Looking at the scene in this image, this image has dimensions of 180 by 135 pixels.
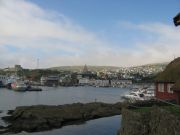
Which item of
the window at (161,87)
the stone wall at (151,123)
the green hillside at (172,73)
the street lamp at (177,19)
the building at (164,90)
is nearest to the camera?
the street lamp at (177,19)

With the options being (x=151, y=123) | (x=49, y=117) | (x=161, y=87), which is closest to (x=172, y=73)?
(x=161, y=87)

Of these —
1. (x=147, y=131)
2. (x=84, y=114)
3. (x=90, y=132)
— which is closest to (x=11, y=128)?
(x=90, y=132)

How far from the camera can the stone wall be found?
61.5ft

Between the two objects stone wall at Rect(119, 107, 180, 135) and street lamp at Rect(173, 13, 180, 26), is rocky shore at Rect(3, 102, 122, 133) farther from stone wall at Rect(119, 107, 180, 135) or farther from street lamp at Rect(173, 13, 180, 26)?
street lamp at Rect(173, 13, 180, 26)

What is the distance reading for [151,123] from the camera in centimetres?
2062

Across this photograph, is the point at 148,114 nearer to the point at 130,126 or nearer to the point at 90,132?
the point at 130,126

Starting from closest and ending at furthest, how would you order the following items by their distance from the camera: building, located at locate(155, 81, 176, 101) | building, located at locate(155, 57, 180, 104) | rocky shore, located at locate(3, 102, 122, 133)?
rocky shore, located at locate(3, 102, 122, 133) → building, located at locate(155, 57, 180, 104) → building, located at locate(155, 81, 176, 101)

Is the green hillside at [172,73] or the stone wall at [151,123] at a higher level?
the green hillside at [172,73]

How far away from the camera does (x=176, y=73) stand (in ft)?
152

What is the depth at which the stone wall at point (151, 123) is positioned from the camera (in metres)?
18.7

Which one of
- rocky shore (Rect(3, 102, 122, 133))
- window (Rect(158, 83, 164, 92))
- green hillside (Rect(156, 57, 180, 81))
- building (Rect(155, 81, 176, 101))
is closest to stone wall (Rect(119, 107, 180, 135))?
rocky shore (Rect(3, 102, 122, 133))

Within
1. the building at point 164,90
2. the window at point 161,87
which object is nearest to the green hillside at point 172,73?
the building at point 164,90

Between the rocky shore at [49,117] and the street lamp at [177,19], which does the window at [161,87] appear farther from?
the street lamp at [177,19]

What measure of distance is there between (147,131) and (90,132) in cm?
1694
